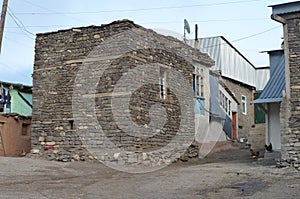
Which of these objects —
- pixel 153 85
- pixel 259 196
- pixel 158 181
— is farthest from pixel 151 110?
pixel 259 196

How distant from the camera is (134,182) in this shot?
12.9 m

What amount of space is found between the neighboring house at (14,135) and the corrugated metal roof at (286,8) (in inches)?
480

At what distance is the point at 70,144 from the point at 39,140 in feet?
5.48

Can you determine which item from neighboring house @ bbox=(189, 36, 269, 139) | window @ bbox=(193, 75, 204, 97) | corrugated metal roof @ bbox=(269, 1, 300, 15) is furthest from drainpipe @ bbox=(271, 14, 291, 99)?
neighboring house @ bbox=(189, 36, 269, 139)

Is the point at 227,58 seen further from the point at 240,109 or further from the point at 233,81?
the point at 240,109

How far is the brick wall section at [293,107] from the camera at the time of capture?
15266mm

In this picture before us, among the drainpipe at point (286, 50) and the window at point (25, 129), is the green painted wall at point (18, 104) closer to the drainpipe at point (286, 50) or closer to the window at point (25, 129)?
the window at point (25, 129)

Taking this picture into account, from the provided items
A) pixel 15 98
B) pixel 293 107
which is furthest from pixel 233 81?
pixel 293 107

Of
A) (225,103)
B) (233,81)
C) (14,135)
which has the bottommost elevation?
(14,135)

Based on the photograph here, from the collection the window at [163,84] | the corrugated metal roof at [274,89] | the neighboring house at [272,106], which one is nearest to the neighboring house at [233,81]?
the window at [163,84]

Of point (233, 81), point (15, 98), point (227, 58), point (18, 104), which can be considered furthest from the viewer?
point (233, 81)

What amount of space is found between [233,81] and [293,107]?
17776mm

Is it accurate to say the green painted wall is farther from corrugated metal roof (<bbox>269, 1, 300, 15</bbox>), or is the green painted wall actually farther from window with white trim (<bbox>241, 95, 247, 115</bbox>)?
corrugated metal roof (<bbox>269, 1, 300, 15</bbox>)

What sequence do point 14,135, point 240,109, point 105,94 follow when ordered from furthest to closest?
point 240,109, point 14,135, point 105,94
